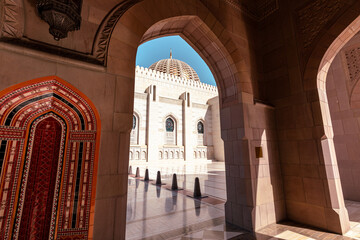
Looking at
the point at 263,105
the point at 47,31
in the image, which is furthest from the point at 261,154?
the point at 47,31

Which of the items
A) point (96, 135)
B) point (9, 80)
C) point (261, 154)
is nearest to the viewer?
point (9, 80)

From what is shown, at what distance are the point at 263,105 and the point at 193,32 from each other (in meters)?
2.19

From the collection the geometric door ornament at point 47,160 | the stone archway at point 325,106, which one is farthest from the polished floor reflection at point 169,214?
the stone archway at point 325,106

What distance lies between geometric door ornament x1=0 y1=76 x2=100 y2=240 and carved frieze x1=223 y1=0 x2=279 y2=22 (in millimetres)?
4105

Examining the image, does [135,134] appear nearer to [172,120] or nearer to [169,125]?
[169,125]

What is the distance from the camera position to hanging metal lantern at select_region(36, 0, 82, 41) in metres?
1.70

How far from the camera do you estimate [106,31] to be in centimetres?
224

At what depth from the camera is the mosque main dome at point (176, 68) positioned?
96.4 feet

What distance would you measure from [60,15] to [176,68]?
96.0ft

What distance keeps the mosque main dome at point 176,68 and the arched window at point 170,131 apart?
492 inches

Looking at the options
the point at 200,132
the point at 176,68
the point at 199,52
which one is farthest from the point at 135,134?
the point at 176,68

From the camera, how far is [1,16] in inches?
66.1

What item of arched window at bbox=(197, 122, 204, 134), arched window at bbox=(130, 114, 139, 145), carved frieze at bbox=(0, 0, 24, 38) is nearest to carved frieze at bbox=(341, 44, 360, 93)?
carved frieze at bbox=(0, 0, 24, 38)

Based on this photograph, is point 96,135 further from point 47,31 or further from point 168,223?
point 168,223
